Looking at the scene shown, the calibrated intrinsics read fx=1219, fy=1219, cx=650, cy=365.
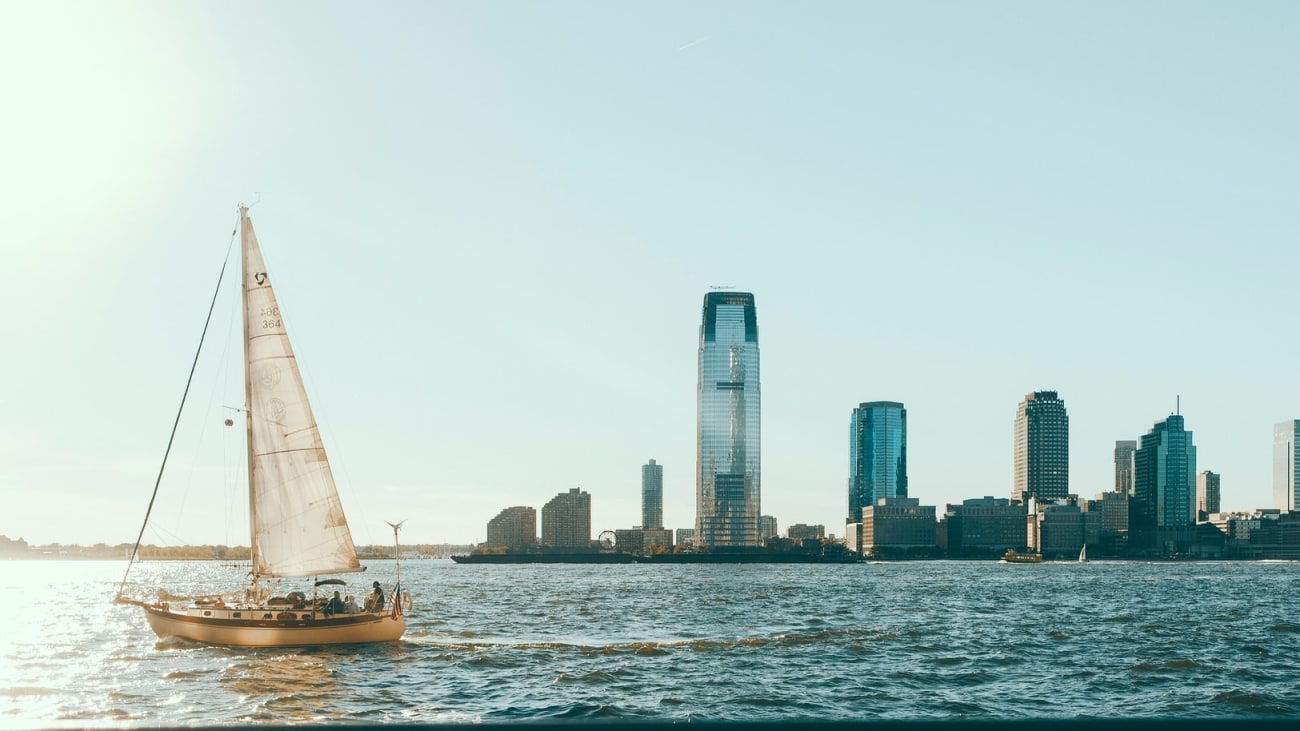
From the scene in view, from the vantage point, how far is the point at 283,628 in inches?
2095

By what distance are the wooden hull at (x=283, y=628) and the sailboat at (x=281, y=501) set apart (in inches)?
1.7

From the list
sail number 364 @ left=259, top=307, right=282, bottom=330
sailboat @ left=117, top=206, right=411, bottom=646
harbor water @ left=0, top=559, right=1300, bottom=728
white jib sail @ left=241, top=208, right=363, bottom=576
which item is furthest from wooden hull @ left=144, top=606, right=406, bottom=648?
sail number 364 @ left=259, top=307, right=282, bottom=330

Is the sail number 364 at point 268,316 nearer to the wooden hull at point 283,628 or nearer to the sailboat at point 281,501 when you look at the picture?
the sailboat at point 281,501

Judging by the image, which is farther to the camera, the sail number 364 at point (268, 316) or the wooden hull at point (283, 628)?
the sail number 364 at point (268, 316)

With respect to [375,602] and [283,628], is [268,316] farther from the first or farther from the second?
[375,602]

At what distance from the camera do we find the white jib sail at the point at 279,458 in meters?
53.7

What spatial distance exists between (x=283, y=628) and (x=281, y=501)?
552cm

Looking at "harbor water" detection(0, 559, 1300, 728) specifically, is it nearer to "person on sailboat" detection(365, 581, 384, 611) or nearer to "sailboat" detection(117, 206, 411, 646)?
"sailboat" detection(117, 206, 411, 646)

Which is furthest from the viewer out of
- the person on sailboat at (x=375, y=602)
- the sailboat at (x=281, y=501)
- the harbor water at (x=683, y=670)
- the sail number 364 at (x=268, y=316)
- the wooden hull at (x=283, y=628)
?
the person on sailboat at (x=375, y=602)

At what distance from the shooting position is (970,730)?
4176 millimetres

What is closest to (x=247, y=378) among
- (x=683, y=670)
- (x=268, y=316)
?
(x=268, y=316)

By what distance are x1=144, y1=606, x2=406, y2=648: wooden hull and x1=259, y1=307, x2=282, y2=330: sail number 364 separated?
1260 centimetres

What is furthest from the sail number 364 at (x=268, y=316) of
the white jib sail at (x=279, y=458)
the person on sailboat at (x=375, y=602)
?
the person on sailboat at (x=375, y=602)

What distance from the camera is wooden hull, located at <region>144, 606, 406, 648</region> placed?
53281 mm
